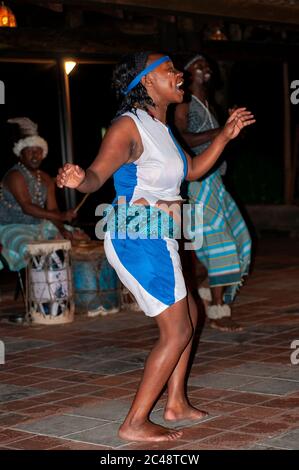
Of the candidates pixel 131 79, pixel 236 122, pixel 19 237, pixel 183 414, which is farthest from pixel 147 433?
pixel 19 237

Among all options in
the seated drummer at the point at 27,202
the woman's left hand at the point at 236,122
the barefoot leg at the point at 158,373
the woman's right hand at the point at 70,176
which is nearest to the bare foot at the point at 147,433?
the barefoot leg at the point at 158,373

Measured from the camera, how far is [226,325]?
6238 millimetres

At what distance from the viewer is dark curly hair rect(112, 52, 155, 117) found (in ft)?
12.9

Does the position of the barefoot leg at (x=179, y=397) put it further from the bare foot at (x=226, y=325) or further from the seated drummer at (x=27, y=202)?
the seated drummer at (x=27, y=202)

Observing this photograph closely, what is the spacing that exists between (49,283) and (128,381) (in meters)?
2.08

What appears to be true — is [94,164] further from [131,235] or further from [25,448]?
[25,448]

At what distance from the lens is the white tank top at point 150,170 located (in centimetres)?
383

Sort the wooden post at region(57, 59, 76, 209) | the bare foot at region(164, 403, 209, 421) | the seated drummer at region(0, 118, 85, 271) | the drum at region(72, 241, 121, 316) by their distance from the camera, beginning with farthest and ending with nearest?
the wooden post at region(57, 59, 76, 209)
the seated drummer at region(0, 118, 85, 271)
the drum at region(72, 241, 121, 316)
the bare foot at region(164, 403, 209, 421)

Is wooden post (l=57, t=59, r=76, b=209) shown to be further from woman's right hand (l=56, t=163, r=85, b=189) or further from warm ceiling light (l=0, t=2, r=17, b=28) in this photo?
woman's right hand (l=56, t=163, r=85, b=189)

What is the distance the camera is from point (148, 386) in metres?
3.74

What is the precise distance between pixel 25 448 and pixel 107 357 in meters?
1.85

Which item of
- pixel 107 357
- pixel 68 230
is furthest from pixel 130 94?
pixel 68 230

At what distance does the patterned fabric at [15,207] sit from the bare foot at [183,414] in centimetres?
355

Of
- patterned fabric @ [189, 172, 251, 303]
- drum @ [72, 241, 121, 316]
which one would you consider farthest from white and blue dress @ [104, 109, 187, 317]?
drum @ [72, 241, 121, 316]
